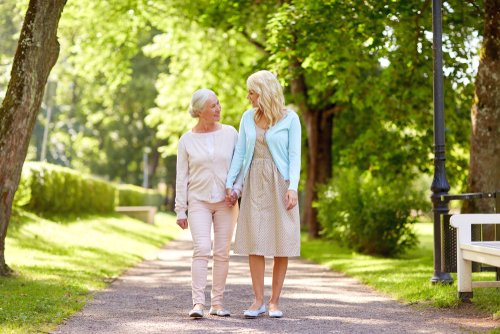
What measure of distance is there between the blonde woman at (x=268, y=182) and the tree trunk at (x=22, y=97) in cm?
396

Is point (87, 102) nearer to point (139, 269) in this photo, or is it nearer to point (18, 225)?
point (18, 225)

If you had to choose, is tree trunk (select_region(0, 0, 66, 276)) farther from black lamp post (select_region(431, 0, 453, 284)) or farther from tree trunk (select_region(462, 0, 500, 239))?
tree trunk (select_region(462, 0, 500, 239))

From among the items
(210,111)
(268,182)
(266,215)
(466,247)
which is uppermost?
(210,111)

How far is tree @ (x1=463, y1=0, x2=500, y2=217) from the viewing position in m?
12.2

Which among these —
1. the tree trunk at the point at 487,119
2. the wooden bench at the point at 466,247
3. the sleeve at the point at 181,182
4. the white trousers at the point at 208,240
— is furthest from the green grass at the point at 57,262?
the tree trunk at the point at 487,119

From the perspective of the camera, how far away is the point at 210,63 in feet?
83.3

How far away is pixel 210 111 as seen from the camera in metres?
7.90

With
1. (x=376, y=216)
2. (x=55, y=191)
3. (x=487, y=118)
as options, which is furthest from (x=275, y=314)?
(x=55, y=191)

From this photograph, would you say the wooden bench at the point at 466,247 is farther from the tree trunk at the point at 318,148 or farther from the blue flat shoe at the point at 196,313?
the tree trunk at the point at 318,148

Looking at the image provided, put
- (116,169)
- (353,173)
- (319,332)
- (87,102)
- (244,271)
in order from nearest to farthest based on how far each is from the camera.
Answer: (319,332) < (244,271) < (353,173) < (87,102) < (116,169)

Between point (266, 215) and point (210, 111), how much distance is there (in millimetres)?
1057

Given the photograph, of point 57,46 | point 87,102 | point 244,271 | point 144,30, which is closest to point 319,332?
point 57,46

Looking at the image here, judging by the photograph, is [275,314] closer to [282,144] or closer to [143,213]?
[282,144]

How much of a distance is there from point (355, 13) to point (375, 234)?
16.5 ft
